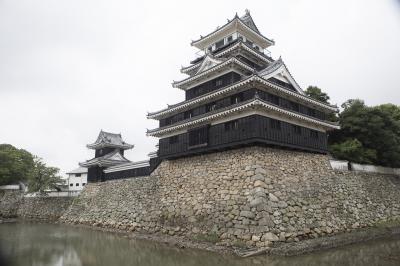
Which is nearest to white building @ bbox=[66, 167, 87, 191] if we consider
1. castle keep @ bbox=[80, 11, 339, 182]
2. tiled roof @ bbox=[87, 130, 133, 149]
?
tiled roof @ bbox=[87, 130, 133, 149]

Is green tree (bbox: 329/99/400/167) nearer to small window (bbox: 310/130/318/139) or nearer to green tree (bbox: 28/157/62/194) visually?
small window (bbox: 310/130/318/139)

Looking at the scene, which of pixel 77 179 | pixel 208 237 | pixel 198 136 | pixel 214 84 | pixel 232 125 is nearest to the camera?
pixel 208 237

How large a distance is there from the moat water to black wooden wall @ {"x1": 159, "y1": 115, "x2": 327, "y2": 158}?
267 inches

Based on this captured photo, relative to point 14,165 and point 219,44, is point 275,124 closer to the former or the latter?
point 219,44

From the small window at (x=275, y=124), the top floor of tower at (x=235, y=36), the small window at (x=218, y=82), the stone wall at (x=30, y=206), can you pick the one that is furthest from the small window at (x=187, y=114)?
the stone wall at (x=30, y=206)

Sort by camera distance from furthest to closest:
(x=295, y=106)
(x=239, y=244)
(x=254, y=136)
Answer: (x=295, y=106)
(x=254, y=136)
(x=239, y=244)

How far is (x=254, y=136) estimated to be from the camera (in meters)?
17.5

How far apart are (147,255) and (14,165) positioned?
35.8 metres

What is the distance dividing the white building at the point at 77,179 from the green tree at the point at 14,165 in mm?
6843

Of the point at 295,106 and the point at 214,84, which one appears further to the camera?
the point at 214,84

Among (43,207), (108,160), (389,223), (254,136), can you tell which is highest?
(108,160)

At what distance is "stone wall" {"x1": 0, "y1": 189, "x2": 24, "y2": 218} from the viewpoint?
3847 centimetres

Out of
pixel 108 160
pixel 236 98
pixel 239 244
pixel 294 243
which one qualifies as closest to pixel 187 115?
pixel 236 98

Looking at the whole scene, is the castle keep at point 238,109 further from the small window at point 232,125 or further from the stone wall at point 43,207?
the stone wall at point 43,207
